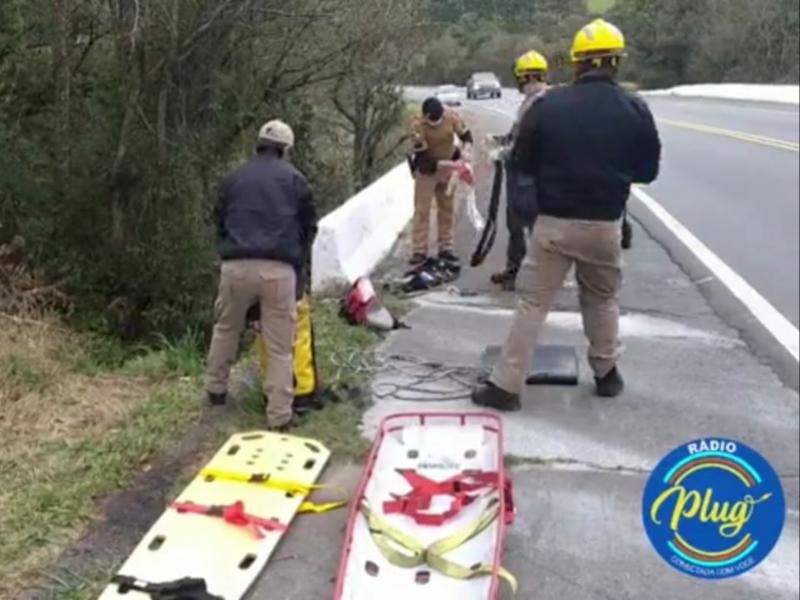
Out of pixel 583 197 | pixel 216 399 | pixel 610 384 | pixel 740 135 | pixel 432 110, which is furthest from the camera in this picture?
pixel 740 135

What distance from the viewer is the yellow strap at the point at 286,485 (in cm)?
472

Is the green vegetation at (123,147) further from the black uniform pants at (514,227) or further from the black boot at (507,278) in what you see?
the black boot at (507,278)

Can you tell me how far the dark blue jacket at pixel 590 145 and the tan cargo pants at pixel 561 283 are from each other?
13 centimetres

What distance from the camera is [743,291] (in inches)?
345

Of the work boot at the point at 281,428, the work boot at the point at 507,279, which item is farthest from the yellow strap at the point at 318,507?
the work boot at the point at 507,279

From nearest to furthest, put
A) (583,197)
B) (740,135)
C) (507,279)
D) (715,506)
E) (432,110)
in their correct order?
(715,506) → (583,197) → (507,279) → (432,110) → (740,135)

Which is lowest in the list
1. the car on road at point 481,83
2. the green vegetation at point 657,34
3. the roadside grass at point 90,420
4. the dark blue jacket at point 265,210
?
the roadside grass at point 90,420

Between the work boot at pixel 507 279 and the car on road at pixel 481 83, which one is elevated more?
the car on road at pixel 481 83

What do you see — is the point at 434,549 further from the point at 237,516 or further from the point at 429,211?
the point at 429,211

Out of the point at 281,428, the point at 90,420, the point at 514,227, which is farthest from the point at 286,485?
the point at 514,227

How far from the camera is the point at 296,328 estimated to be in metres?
5.94

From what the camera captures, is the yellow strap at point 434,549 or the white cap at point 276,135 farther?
the white cap at point 276,135

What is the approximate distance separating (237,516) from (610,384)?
8.62 feet

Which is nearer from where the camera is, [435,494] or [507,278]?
[435,494]
